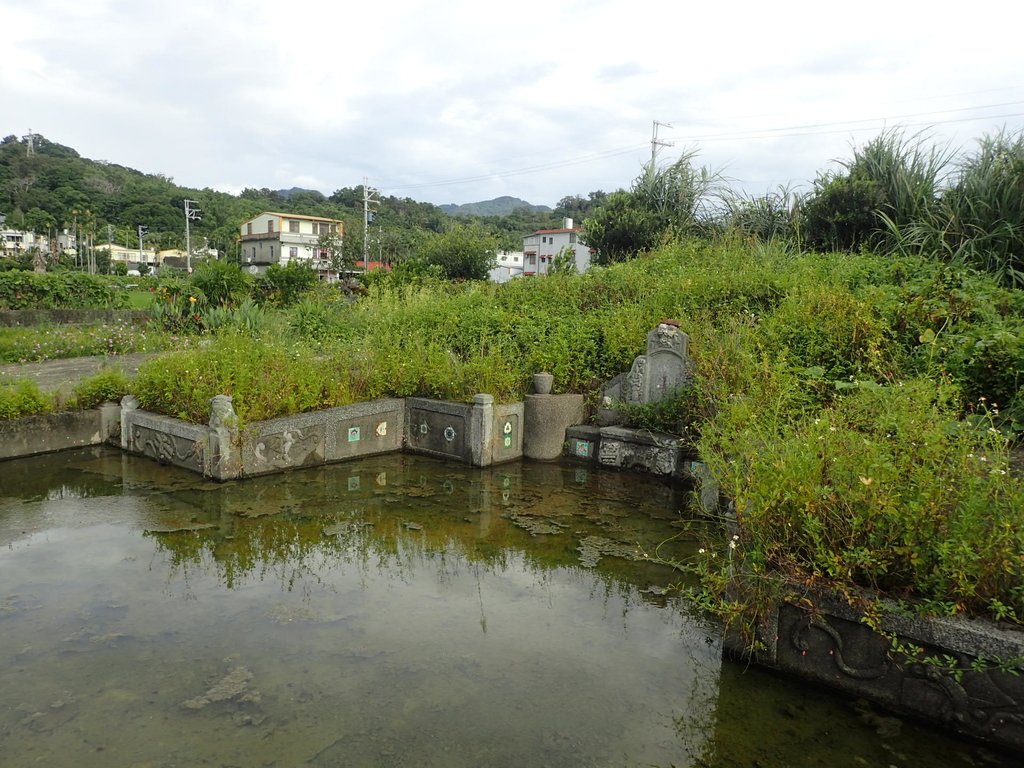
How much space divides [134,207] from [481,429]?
69391 mm

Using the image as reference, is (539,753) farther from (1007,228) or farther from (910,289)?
(1007,228)

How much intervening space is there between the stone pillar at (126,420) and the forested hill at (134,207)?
127ft

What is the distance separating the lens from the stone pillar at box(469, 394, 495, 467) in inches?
271

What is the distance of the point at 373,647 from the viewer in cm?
343

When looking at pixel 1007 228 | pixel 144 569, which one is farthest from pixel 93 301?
pixel 1007 228

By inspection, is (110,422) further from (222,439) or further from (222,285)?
(222,285)

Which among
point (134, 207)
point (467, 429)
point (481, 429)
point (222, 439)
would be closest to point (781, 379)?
point (481, 429)

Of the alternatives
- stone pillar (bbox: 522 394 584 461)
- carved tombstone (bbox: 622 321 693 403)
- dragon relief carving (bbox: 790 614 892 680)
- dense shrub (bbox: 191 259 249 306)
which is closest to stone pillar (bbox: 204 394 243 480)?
stone pillar (bbox: 522 394 584 461)

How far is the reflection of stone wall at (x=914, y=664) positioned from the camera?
8.52 ft

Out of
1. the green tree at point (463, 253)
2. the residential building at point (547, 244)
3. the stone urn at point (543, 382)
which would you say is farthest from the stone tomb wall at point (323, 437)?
the residential building at point (547, 244)

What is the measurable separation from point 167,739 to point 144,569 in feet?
6.13

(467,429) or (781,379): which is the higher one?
(781,379)

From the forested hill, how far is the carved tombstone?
39304 millimetres

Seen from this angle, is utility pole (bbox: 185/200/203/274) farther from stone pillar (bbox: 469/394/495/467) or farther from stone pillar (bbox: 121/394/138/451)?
stone pillar (bbox: 469/394/495/467)
